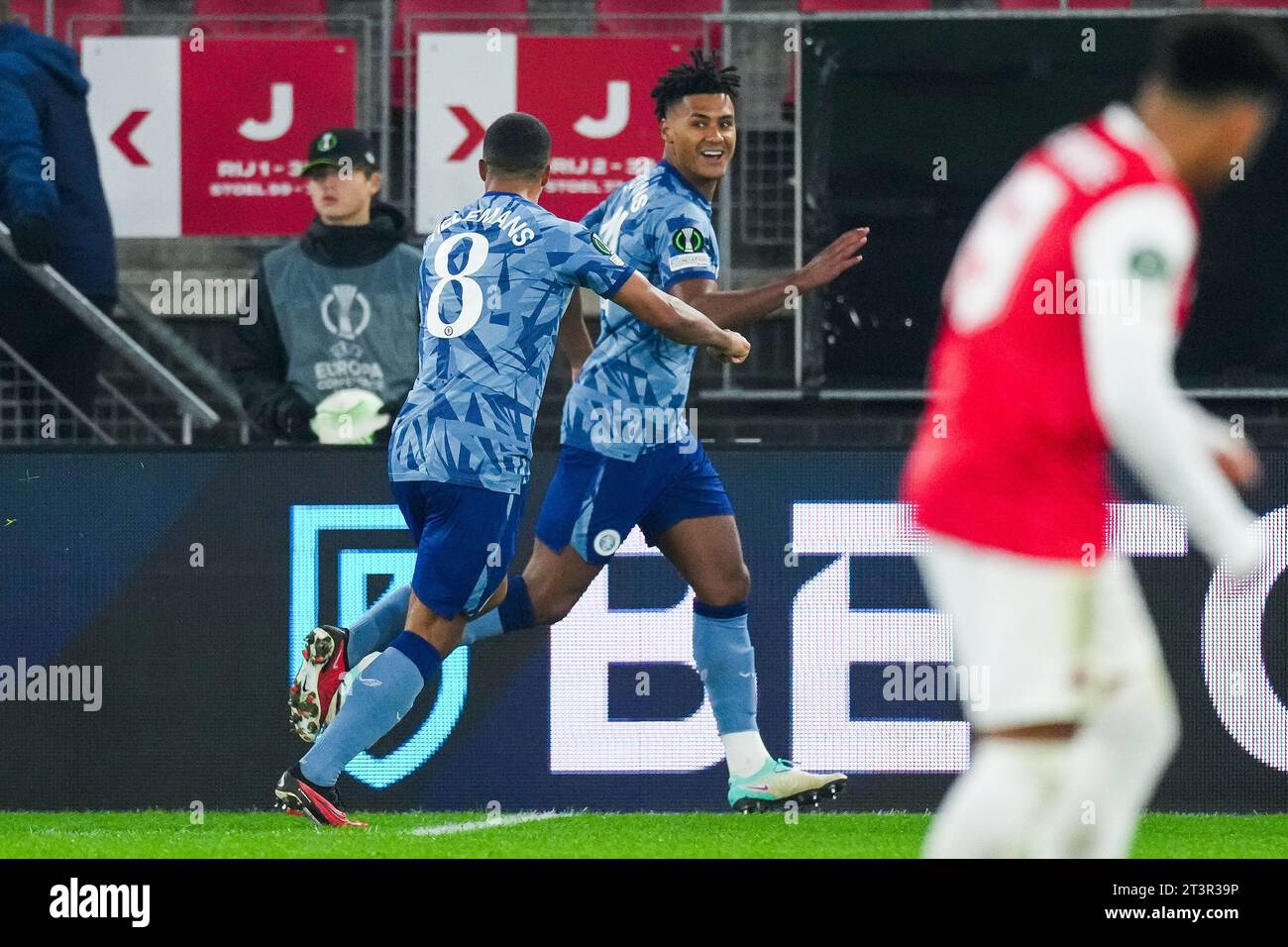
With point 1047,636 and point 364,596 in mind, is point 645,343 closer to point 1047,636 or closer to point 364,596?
point 364,596

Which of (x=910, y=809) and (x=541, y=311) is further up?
(x=541, y=311)

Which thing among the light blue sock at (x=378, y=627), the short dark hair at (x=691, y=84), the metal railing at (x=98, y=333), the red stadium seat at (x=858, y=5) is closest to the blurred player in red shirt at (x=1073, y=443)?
the light blue sock at (x=378, y=627)

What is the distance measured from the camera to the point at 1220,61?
12.9 feet

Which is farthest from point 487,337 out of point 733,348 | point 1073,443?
point 1073,443

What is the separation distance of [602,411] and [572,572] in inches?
20.0

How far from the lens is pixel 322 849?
5.79m

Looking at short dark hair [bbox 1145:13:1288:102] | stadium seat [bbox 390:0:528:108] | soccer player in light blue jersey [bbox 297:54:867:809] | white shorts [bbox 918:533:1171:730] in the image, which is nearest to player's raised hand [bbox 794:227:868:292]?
soccer player in light blue jersey [bbox 297:54:867:809]

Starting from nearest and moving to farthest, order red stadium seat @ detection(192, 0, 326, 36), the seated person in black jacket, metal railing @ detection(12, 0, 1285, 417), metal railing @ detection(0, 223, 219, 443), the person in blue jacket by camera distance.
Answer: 1. the seated person in black jacket
2. the person in blue jacket
3. metal railing @ detection(0, 223, 219, 443)
4. metal railing @ detection(12, 0, 1285, 417)
5. red stadium seat @ detection(192, 0, 326, 36)

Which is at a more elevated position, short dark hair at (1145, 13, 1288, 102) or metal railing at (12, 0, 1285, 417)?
metal railing at (12, 0, 1285, 417)

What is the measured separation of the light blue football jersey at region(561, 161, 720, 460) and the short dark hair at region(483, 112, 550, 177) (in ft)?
2.06

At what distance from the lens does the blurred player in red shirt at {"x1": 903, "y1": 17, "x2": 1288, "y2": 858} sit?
3.77 m

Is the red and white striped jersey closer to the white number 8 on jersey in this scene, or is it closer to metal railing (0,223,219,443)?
the white number 8 on jersey
